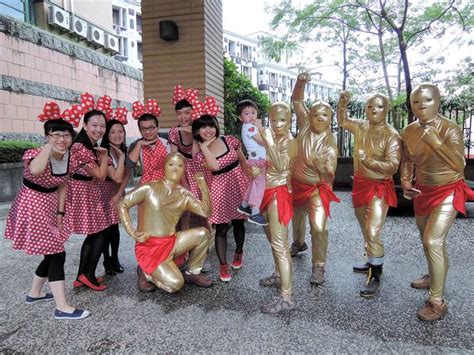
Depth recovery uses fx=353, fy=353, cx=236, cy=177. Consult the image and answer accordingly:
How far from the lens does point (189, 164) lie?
145 inches

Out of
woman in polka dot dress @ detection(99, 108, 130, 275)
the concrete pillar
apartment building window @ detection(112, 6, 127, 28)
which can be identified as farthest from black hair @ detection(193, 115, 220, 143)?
apartment building window @ detection(112, 6, 127, 28)

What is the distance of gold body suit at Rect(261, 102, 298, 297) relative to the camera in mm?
2852

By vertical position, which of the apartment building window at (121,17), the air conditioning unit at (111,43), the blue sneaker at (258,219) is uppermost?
the apartment building window at (121,17)

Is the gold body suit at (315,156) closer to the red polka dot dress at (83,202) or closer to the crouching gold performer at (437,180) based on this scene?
the crouching gold performer at (437,180)

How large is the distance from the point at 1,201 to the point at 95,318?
7533 millimetres

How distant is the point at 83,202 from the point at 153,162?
72cm

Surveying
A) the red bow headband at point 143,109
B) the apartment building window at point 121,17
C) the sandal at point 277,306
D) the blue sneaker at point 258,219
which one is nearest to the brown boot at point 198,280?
the sandal at point 277,306

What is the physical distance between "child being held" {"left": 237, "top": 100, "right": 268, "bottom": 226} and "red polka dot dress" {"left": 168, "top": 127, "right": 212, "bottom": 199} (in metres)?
0.63

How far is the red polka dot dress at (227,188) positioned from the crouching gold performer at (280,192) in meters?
0.51

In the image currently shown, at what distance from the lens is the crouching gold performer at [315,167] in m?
3.11

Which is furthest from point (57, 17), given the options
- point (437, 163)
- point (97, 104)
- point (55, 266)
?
point (437, 163)

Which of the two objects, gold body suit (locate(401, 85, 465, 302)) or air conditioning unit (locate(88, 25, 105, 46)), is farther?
air conditioning unit (locate(88, 25, 105, 46))

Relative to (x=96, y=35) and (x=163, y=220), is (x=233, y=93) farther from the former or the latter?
(x=96, y=35)

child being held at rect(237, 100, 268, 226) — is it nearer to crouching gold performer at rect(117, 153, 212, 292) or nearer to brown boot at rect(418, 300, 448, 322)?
crouching gold performer at rect(117, 153, 212, 292)
